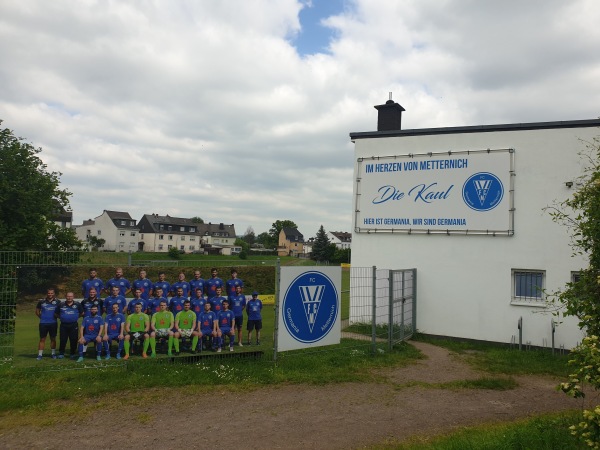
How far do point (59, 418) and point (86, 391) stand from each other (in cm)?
97

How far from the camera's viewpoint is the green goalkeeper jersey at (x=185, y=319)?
878 cm

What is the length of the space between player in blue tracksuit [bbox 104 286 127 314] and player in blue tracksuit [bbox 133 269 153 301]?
1.08 ft

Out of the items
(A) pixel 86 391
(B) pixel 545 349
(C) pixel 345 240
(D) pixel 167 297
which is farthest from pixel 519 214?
(C) pixel 345 240

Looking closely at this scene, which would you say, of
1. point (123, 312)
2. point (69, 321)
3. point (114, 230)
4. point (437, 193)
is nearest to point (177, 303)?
point (123, 312)

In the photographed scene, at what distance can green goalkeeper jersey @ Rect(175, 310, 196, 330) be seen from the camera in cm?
878

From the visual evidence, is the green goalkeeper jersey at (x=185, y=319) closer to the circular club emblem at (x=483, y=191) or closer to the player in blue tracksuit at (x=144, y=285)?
the player in blue tracksuit at (x=144, y=285)

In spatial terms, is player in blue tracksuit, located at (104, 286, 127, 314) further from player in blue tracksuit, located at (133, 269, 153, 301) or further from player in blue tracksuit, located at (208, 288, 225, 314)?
player in blue tracksuit, located at (208, 288, 225, 314)

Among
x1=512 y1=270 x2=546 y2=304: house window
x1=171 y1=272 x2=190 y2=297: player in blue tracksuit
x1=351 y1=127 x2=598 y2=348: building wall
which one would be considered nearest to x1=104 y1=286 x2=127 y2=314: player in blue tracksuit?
x1=171 y1=272 x2=190 y2=297: player in blue tracksuit

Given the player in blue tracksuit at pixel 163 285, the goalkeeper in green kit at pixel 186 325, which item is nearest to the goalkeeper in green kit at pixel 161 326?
the goalkeeper in green kit at pixel 186 325

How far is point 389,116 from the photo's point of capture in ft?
49.0

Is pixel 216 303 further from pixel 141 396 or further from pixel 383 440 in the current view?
pixel 383 440

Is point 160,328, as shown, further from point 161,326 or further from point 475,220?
point 475,220

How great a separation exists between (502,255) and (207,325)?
26.9ft

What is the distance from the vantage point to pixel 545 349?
11.2 m
